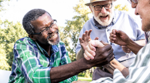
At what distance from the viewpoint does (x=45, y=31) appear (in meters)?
2.69

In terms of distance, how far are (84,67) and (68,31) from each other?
77.9 feet

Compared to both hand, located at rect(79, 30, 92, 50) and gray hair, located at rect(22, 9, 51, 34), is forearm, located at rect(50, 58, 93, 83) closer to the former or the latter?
hand, located at rect(79, 30, 92, 50)

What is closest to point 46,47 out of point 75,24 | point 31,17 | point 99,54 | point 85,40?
point 31,17

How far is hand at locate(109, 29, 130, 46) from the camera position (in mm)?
2756

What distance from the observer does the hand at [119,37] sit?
2.76 metres

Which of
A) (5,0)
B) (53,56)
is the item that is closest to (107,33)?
(53,56)

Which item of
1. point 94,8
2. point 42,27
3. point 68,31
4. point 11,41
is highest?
point 94,8

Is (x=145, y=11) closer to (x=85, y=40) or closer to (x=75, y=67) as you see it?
(x=75, y=67)

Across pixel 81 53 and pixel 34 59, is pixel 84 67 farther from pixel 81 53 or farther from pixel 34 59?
pixel 81 53

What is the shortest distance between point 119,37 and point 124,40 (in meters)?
0.11

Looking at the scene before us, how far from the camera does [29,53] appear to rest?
2.34m

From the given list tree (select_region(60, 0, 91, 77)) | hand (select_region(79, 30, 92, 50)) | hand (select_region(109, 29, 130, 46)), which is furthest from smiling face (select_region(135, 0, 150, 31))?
tree (select_region(60, 0, 91, 77))

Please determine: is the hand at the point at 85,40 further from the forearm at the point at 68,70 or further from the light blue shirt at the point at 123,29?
the light blue shirt at the point at 123,29

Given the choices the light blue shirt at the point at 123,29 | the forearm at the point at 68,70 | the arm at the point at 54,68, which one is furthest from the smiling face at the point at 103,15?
the forearm at the point at 68,70
